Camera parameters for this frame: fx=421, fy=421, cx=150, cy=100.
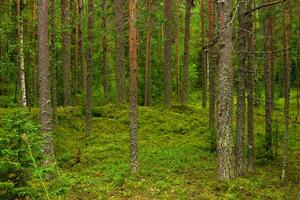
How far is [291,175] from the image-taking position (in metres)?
13.8

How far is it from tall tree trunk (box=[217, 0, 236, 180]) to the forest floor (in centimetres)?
77

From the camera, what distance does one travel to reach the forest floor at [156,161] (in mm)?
11578

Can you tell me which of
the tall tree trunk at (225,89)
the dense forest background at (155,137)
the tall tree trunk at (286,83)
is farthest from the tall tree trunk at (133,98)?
the tall tree trunk at (286,83)

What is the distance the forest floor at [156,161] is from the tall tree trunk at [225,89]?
77 cm

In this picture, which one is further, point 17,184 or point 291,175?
point 291,175

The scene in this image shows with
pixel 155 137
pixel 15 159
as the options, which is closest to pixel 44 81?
pixel 15 159

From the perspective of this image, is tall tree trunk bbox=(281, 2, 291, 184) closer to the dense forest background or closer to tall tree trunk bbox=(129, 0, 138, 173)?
the dense forest background

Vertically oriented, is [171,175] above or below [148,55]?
below

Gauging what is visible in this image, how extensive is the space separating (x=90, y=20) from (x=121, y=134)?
528cm

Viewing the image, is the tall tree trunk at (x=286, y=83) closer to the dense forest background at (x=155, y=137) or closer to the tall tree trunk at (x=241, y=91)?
the dense forest background at (x=155, y=137)

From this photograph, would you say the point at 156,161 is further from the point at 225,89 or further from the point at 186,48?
the point at 186,48

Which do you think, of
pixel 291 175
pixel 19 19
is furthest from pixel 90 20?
pixel 291 175

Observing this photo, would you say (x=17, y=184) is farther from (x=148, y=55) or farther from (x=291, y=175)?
(x=148, y=55)

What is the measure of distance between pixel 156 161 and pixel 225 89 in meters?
4.37
